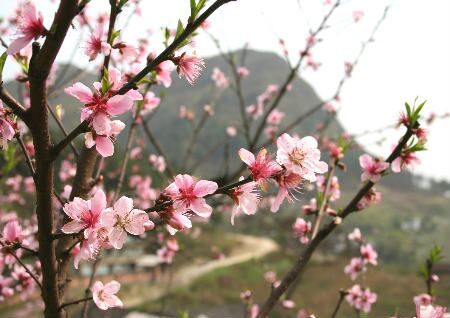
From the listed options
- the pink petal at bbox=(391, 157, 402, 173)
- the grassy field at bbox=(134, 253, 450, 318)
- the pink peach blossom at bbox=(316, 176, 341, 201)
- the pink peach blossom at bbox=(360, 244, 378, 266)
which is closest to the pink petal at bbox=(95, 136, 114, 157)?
the pink petal at bbox=(391, 157, 402, 173)

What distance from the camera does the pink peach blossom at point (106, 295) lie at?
1.91m

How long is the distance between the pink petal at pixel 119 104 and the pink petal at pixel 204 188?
364mm

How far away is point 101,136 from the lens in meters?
1.45

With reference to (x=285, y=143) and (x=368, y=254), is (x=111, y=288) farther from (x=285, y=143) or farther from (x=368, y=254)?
(x=368, y=254)

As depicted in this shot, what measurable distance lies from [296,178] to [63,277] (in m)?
1.20

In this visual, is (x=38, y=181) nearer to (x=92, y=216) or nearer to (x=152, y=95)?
(x=92, y=216)

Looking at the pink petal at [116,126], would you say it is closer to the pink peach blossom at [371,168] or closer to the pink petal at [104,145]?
the pink petal at [104,145]

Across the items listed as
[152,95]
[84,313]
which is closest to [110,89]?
[84,313]

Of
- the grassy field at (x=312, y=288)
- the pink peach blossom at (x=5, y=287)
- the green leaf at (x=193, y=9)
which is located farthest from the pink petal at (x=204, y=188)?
the grassy field at (x=312, y=288)

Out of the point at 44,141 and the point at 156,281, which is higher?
the point at 156,281

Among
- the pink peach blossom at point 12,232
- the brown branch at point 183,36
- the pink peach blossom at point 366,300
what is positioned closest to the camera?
the brown branch at point 183,36

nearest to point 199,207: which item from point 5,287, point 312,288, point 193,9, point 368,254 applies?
point 193,9

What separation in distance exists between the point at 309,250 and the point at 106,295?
104cm

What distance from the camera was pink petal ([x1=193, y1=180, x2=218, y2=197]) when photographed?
4.86ft
